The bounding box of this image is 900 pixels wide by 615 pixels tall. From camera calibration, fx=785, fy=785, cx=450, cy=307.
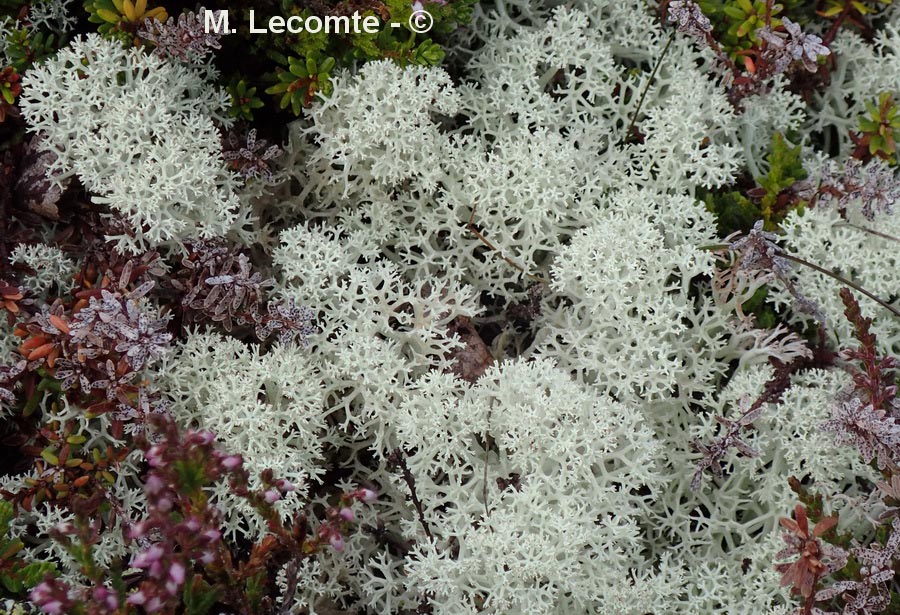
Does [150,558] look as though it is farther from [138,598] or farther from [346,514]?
[346,514]

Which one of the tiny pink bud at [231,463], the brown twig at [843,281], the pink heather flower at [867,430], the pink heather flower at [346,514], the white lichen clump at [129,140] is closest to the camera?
the tiny pink bud at [231,463]

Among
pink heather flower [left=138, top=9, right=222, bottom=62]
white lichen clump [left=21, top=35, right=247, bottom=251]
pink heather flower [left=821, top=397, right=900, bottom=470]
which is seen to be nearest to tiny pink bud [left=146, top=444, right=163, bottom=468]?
white lichen clump [left=21, top=35, right=247, bottom=251]

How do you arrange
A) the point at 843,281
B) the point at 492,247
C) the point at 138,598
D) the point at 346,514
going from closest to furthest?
the point at 138,598 < the point at 346,514 < the point at 843,281 < the point at 492,247

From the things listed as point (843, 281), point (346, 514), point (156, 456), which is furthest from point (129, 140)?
point (843, 281)

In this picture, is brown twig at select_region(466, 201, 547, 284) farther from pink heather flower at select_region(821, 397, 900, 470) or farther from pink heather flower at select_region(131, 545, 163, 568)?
pink heather flower at select_region(131, 545, 163, 568)

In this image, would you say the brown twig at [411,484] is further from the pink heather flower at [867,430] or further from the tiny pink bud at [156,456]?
the pink heather flower at [867,430]

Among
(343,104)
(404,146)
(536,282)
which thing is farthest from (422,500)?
(343,104)

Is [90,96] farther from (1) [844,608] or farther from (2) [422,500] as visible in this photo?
(1) [844,608]

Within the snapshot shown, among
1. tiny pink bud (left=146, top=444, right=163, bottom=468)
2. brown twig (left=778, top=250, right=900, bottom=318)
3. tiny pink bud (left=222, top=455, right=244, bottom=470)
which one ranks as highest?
brown twig (left=778, top=250, right=900, bottom=318)

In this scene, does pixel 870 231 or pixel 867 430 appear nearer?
pixel 867 430

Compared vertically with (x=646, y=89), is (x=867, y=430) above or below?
below

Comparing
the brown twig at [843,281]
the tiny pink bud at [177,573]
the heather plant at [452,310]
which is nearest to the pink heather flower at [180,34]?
the heather plant at [452,310]
